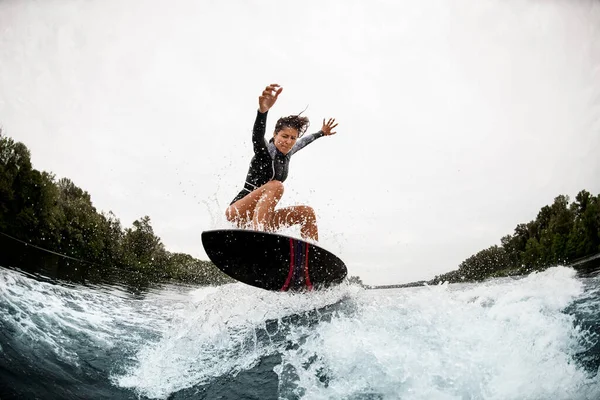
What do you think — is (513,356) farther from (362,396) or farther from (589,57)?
(589,57)

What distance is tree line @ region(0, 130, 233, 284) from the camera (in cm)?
1291

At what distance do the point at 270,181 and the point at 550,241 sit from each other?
16.2 metres

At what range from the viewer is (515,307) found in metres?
3.11

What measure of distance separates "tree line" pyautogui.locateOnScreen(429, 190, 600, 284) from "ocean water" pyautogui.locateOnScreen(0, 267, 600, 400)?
1608mm

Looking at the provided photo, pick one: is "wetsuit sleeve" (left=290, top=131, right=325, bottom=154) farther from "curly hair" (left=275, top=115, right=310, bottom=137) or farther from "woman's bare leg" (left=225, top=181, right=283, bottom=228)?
"woman's bare leg" (left=225, top=181, right=283, bottom=228)

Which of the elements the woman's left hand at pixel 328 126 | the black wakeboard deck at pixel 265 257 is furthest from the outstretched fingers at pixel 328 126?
the black wakeboard deck at pixel 265 257

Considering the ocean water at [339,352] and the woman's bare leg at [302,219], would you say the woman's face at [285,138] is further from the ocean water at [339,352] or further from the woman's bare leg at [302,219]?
the ocean water at [339,352]

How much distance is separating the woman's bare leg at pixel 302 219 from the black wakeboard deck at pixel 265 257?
46cm

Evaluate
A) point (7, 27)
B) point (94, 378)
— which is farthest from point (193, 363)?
point (7, 27)

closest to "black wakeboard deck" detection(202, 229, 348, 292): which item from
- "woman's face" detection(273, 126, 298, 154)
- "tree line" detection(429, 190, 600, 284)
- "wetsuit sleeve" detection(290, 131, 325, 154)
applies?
"woman's face" detection(273, 126, 298, 154)

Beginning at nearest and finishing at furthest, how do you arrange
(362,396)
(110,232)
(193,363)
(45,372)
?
(362,396)
(45,372)
(193,363)
(110,232)

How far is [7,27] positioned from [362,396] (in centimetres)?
809

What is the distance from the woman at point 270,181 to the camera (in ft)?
13.5

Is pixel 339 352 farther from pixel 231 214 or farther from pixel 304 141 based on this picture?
pixel 304 141
